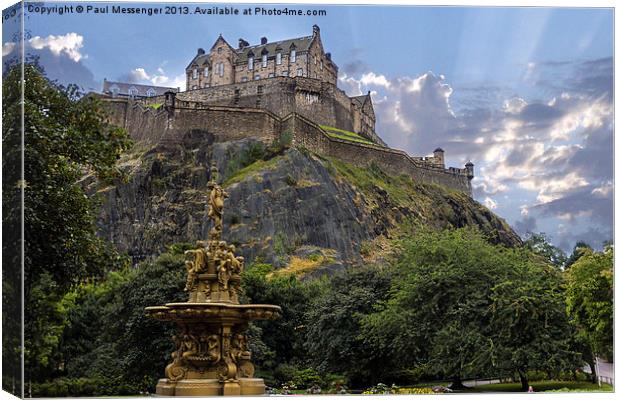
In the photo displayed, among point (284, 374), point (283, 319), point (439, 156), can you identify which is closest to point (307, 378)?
point (284, 374)

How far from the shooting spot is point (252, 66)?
7631 centimetres

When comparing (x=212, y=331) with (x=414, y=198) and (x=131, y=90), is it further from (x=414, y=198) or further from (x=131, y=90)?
(x=414, y=198)

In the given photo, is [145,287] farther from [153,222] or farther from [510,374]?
[153,222]

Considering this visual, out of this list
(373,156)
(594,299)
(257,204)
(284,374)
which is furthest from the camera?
(373,156)

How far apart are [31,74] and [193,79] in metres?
57.6

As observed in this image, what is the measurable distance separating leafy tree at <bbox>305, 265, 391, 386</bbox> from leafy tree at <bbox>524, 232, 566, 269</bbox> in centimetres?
1054

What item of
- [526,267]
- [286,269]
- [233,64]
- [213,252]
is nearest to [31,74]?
[213,252]

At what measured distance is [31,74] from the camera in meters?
21.1

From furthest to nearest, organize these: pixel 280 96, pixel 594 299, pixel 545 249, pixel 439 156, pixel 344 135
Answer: pixel 344 135 < pixel 280 96 < pixel 439 156 < pixel 545 249 < pixel 594 299

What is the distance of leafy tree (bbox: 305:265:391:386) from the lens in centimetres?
3338

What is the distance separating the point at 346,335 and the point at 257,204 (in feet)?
103

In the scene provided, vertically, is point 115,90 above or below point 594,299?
above

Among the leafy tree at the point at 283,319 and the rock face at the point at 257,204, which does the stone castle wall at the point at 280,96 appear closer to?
the rock face at the point at 257,204

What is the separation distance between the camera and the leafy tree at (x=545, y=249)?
42219mm
